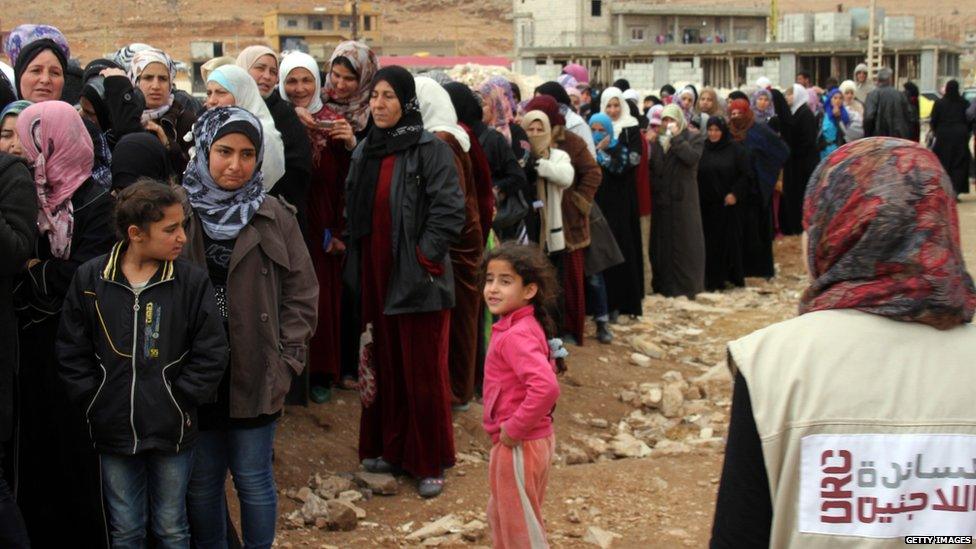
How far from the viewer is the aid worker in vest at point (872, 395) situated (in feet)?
6.82

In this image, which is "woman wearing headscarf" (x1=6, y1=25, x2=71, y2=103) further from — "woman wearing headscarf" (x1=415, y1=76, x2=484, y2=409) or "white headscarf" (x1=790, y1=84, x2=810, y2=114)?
"white headscarf" (x1=790, y1=84, x2=810, y2=114)

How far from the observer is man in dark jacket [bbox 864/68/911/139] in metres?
16.3

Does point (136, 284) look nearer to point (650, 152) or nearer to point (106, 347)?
point (106, 347)

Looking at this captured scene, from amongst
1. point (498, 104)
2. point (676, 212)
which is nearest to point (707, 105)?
point (676, 212)

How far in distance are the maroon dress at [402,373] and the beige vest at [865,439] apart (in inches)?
137

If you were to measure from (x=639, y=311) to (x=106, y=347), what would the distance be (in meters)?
6.83

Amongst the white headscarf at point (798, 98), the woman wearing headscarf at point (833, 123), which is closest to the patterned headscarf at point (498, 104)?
the white headscarf at point (798, 98)

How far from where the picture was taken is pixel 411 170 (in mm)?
5410

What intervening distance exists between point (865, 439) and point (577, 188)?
20.8 feet

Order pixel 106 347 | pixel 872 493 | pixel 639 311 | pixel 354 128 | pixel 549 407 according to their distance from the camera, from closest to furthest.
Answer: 1. pixel 872 493
2. pixel 106 347
3. pixel 549 407
4. pixel 354 128
5. pixel 639 311

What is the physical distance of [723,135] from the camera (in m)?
11.2

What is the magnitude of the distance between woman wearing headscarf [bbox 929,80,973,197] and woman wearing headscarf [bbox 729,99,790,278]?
668cm

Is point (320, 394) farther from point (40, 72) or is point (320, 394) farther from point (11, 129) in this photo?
point (11, 129)

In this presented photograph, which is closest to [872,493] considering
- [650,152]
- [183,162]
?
[183,162]
